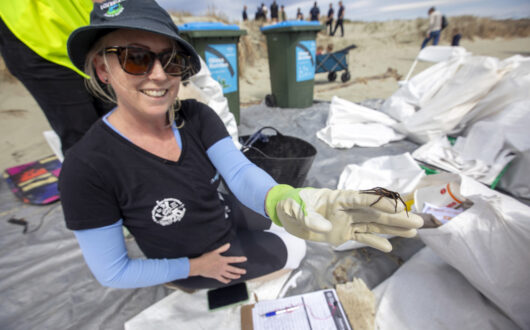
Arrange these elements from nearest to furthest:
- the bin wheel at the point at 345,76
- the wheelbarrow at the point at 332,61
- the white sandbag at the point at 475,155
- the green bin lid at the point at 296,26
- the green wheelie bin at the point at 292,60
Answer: the white sandbag at the point at 475,155, the green bin lid at the point at 296,26, the green wheelie bin at the point at 292,60, the wheelbarrow at the point at 332,61, the bin wheel at the point at 345,76

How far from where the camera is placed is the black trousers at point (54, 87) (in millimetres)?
1080

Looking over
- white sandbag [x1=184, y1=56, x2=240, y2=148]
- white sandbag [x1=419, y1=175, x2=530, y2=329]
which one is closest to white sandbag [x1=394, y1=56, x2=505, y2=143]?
white sandbag [x1=419, y1=175, x2=530, y2=329]

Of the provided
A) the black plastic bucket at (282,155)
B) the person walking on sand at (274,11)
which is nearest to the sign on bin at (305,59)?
the black plastic bucket at (282,155)

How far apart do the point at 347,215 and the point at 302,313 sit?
→ 2.21 ft

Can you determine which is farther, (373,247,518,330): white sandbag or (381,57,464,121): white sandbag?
(381,57,464,121): white sandbag

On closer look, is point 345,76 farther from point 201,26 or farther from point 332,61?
point 201,26

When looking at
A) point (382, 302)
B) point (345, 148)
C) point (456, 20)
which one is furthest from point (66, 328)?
point (456, 20)

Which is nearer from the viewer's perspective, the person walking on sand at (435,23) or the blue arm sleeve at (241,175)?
the blue arm sleeve at (241,175)

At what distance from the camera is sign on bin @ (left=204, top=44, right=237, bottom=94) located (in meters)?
2.71

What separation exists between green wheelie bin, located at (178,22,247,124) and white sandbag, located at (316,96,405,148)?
1.40 meters

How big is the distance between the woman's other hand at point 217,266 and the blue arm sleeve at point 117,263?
0.16 ft

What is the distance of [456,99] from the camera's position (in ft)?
7.31

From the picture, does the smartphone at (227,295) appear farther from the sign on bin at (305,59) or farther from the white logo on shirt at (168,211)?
the sign on bin at (305,59)

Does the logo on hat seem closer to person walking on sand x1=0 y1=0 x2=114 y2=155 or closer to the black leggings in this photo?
person walking on sand x1=0 y1=0 x2=114 y2=155
